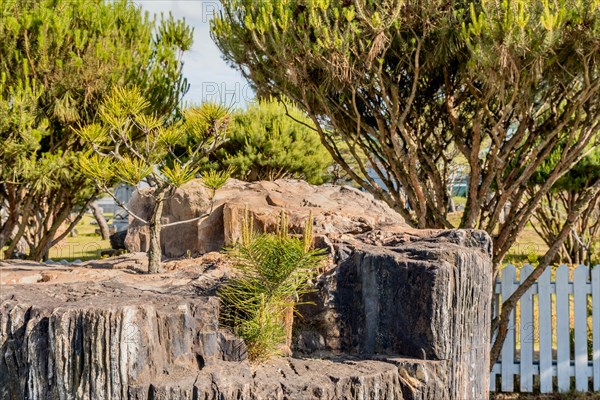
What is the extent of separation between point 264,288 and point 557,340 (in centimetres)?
527

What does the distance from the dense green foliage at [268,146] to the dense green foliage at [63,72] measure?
15.0 ft

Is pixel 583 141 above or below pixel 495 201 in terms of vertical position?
above

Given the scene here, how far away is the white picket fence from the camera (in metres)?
7.02

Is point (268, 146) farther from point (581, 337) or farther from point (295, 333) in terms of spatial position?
point (295, 333)

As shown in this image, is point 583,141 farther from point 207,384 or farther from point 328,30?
point 207,384

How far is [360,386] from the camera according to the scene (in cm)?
305

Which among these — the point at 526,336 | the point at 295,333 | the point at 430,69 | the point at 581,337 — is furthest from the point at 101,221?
the point at 295,333

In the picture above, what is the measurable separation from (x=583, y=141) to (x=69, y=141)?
20.7ft

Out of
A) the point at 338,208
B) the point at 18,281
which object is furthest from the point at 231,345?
the point at 338,208

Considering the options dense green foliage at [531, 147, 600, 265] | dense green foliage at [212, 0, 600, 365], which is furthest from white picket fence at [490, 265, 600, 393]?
dense green foliage at [531, 147, 600, 265]

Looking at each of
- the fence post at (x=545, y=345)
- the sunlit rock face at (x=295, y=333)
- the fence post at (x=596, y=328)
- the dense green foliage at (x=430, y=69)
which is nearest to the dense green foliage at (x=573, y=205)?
the dense green foliage at (x=430, y=69)

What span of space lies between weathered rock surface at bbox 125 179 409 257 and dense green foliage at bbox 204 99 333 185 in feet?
19.9

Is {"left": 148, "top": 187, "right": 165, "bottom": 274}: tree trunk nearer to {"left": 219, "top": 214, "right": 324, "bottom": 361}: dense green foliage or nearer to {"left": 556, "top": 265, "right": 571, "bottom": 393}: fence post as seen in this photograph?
Answer: {"left": 219, "top": 214, "right": 324, "bottom": 361}: dense green foliage

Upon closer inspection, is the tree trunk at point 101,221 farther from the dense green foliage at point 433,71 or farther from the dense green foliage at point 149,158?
the dense green foliage at point 149,158
